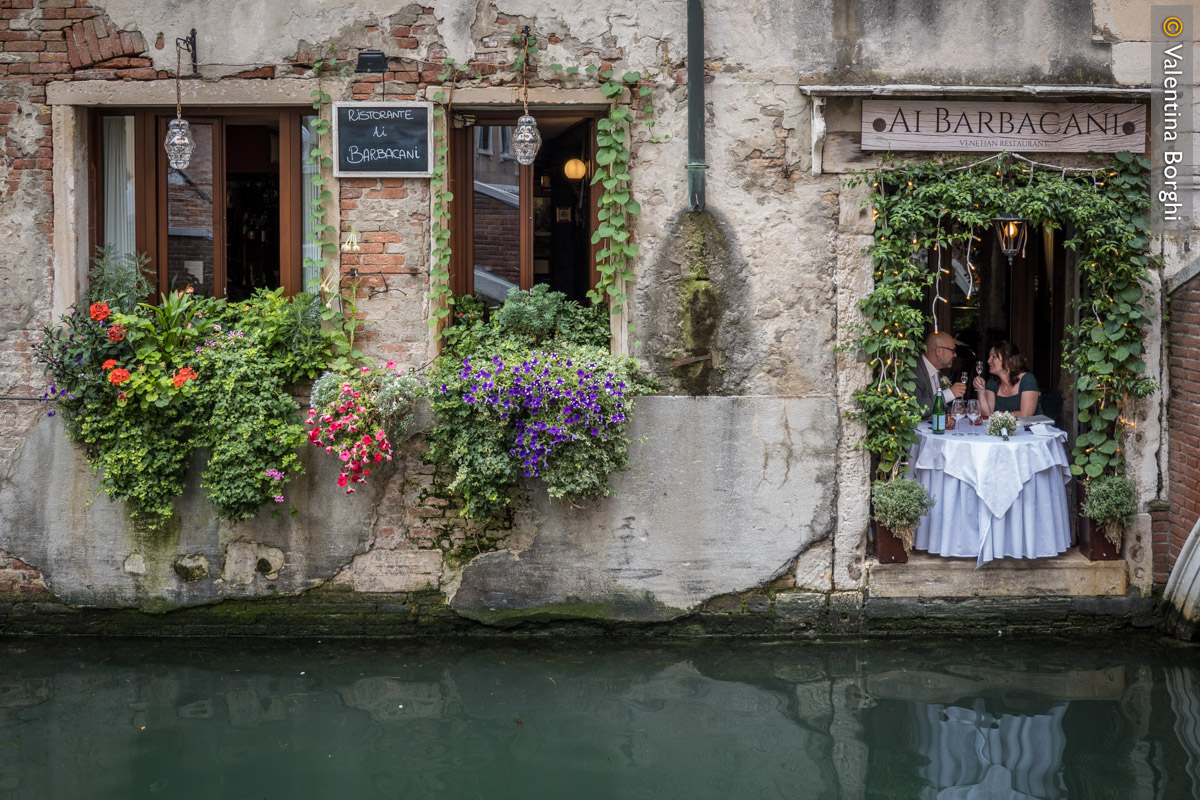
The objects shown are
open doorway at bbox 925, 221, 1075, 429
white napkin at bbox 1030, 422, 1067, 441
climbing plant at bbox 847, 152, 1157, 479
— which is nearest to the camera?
climbing plant at bbox 847, 152, 1157, 479

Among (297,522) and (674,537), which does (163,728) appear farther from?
(674,537)

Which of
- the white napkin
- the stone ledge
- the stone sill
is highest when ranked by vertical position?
the stone sill

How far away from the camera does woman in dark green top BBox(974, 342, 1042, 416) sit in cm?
693

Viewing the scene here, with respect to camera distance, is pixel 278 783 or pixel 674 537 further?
pixel 674 537

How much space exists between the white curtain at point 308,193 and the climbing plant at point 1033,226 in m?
3.18

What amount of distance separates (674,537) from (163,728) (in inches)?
114

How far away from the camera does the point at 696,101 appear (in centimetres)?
607

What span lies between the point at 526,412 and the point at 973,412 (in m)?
3.06

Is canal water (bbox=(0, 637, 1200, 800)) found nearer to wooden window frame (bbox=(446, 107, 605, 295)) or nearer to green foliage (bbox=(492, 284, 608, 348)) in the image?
green foliage (bbox=(492, 284, 608, 348))

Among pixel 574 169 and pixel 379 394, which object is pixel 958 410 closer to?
pixel 574 169

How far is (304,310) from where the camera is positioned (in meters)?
6.16

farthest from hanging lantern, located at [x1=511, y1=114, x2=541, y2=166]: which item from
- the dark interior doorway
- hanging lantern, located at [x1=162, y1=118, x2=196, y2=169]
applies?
hanging lantern, located at [x1=162, y1=118, x2=196, y2=169]

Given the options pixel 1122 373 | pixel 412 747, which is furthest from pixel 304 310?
pixel 1122 373

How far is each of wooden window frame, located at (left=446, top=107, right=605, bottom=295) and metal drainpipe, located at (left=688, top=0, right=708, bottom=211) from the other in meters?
0.58
